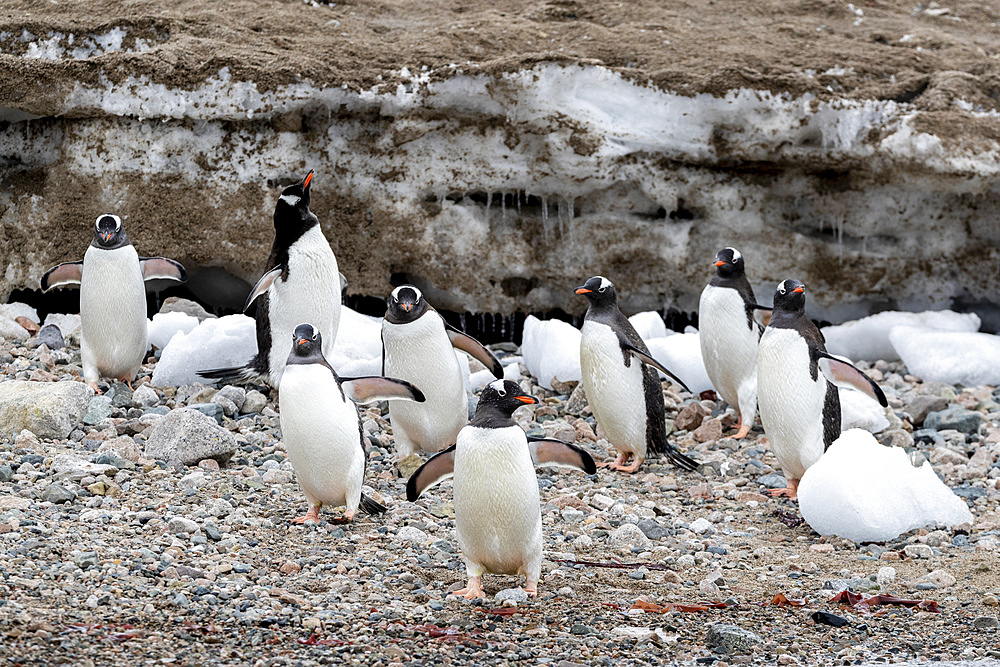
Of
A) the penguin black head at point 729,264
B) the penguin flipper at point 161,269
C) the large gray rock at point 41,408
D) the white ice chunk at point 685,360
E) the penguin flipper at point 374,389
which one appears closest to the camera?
the penguin flipper at point 374,389

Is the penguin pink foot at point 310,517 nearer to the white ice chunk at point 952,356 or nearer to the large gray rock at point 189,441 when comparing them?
the large gray rock at point 189,441

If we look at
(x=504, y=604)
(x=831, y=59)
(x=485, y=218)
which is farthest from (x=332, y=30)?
(x=504, y=604)

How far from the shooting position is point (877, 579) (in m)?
4.42

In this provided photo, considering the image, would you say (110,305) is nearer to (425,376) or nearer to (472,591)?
(425,376)

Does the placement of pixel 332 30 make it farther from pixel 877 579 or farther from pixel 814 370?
pixel 877 579

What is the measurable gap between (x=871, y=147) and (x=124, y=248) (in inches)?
206

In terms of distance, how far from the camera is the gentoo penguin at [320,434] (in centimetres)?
486

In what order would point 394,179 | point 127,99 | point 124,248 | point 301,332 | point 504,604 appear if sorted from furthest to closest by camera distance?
point 394,179 < point 127,99 < point 124,248 < point 301,332 < point 504,604

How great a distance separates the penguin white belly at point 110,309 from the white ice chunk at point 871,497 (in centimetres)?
412

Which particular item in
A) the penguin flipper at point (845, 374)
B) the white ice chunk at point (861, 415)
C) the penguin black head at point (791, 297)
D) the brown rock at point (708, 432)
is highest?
the penguin black head at point (791, 297)

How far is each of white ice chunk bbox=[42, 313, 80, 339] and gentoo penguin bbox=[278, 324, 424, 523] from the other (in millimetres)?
3745

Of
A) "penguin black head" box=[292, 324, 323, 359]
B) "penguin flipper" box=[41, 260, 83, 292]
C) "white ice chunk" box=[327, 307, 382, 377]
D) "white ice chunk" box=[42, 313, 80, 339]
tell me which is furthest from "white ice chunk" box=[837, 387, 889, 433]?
"white ice chunk" box=[42, 313, 80, 339]

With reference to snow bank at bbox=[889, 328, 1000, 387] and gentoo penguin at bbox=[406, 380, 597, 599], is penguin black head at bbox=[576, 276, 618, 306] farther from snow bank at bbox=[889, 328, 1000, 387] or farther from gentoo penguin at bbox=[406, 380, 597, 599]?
snow bank at bbox=[889, 328, 1000, 387]

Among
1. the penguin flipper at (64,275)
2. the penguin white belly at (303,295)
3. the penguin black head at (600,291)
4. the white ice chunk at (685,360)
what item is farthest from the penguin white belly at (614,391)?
the penguin flipper at (64,275)
